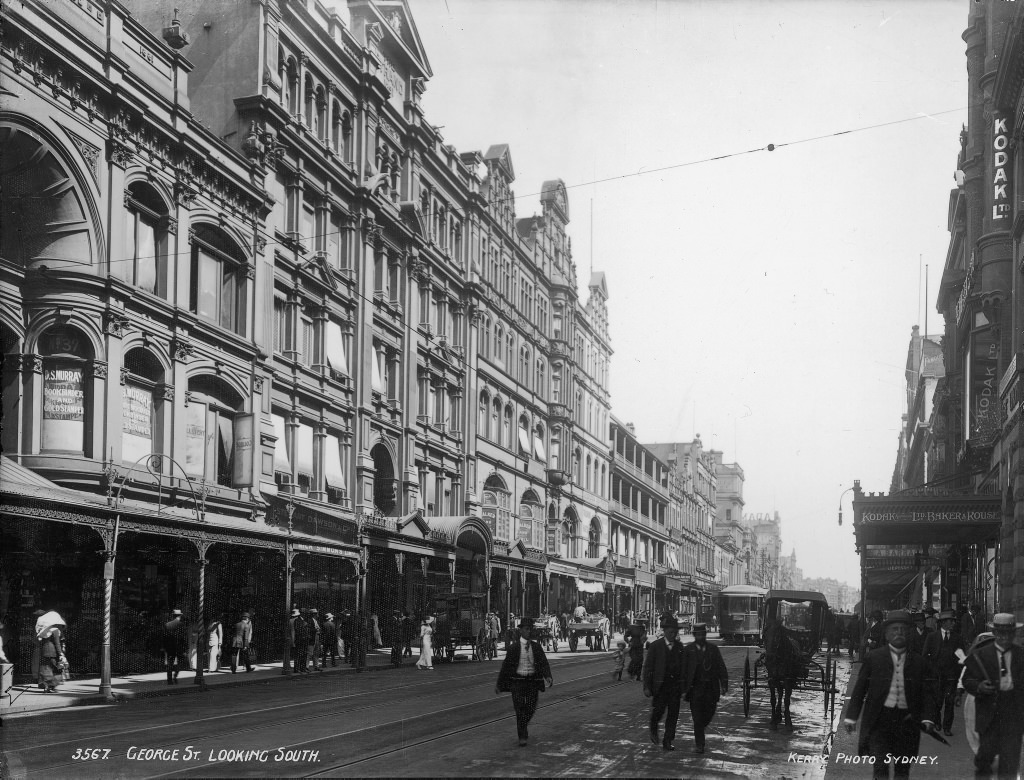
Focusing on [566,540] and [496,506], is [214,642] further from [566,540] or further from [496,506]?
[566,540]

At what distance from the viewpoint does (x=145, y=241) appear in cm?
2755

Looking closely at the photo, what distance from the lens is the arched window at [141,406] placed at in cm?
2620

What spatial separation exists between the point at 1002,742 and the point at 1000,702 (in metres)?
0.35

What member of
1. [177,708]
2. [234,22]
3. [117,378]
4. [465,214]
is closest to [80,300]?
[117,378]

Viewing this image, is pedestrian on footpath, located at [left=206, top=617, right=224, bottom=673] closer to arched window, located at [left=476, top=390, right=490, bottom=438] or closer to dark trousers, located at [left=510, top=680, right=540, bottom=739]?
dark trousers, located at [left=510, top=680, right=540, bottom=739]

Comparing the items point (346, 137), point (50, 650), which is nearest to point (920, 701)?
point (50, 650)

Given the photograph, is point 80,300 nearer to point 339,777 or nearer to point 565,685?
point 565,685

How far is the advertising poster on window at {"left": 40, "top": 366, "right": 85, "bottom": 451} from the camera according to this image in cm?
2422

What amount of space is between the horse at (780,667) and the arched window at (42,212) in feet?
54.4

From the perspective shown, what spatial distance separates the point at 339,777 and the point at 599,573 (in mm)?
58441

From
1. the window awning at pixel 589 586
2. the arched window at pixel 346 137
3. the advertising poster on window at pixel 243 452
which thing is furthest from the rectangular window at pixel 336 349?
the window awning at pixel 589 586

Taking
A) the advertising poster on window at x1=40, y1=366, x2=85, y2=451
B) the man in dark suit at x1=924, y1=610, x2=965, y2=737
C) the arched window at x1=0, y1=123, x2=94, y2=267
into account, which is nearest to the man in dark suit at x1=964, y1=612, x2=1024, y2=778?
the man in dark suit at x1=924, y1=610, x2=965, y2=737

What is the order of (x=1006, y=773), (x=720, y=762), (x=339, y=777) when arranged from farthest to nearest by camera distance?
(x=720, y=762) < (x=339, y=777) < (x=1006, y=773)

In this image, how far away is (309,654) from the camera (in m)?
29.8
